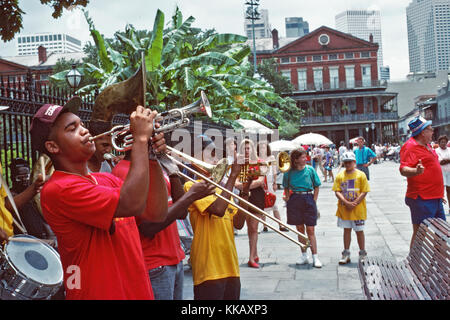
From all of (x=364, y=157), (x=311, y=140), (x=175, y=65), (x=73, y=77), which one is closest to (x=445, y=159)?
(x=364, y=157)

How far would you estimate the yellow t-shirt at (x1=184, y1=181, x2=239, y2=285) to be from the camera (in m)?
3.62

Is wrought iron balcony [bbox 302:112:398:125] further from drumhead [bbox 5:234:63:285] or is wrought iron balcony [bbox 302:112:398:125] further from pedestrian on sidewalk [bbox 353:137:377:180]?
drumhead [bbox 5:234:63:285]

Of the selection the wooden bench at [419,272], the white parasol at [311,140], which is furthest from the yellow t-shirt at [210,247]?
the white parasol at [311,140]

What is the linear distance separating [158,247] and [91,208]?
1096 mm

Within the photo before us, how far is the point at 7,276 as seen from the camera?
274 centimetres

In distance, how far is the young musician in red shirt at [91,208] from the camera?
2.08 meters

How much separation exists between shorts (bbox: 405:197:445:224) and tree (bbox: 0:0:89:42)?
562 cm

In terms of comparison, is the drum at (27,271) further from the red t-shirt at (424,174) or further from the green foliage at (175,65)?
the green foliage at (175,65)

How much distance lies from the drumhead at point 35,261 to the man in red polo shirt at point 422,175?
432 centimetres

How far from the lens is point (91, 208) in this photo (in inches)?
82.0

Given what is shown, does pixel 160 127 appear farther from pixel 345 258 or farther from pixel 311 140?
pixel 311 140

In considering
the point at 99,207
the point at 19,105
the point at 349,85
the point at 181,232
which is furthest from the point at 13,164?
the point at 349,85

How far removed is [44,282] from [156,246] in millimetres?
705
